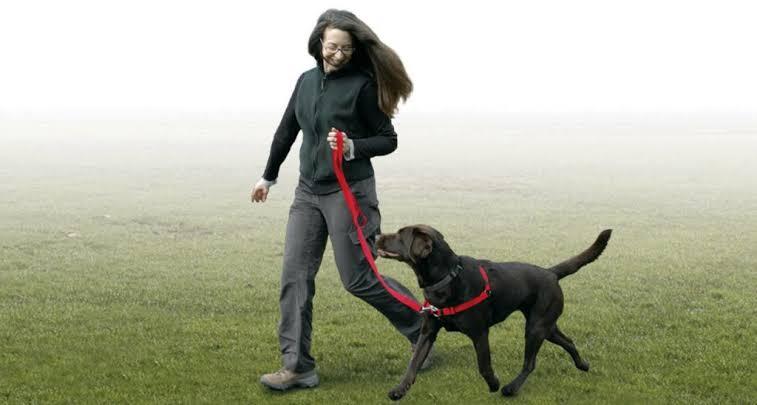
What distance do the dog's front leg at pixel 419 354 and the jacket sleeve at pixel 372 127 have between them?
49.2 inches

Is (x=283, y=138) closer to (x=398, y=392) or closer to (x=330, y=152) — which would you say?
(x=330, y=152)

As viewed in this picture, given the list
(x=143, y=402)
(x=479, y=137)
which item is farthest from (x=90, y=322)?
(x=479, y=137)

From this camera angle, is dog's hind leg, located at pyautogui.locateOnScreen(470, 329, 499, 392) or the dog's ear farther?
dog's hind leg, located at pyautogui.locateOnScreen(470, 329, 499, 392)

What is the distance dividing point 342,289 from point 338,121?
550cm

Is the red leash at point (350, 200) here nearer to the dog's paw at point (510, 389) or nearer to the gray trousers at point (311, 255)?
the gray trousers at point (311, 255)

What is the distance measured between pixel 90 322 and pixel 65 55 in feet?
642

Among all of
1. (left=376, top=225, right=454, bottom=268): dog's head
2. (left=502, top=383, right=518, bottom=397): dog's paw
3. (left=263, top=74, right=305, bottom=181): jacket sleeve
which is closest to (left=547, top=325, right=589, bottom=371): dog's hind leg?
(left=502, top=383, right=518, bottom=397): dog's paw

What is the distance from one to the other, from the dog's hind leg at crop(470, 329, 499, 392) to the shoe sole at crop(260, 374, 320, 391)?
1.35 meters

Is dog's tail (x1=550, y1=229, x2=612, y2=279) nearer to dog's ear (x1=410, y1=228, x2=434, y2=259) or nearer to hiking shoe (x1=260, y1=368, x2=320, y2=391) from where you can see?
dog's ear (x1=410, y1=228, x2=434, y2=259)

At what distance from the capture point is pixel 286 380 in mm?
6820

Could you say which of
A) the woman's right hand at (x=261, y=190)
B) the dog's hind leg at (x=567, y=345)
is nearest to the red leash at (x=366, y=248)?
the woman's right hand at (x=261, y=190)

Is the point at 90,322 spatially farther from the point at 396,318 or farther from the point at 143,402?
the point at 396,318

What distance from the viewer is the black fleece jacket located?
661cm

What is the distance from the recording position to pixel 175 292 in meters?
11.7
